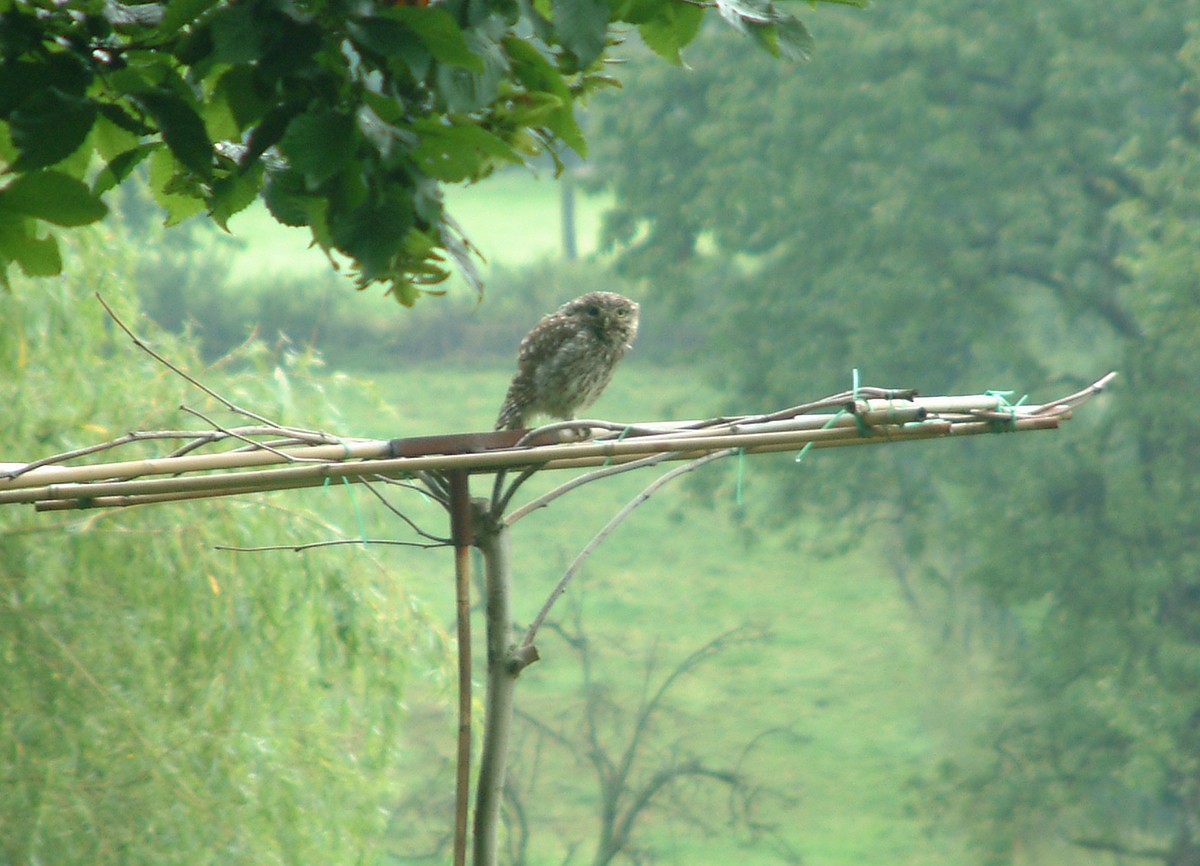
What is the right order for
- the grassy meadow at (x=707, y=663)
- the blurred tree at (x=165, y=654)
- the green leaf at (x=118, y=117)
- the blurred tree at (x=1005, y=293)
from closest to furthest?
the green leaf at (x=118, y=117) < the blurred tree at (x=165, y=654) < the blurred tree at (x=1005, y=293) < the grassy meadow at (x=707, y=663)

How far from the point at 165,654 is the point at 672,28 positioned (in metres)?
3.28

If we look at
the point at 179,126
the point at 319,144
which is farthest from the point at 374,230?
the point at 179,126

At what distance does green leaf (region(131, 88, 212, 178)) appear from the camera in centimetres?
103

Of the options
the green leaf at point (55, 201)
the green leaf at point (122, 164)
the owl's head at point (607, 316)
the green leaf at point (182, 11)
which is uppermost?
the owl's head at point (607, 316)

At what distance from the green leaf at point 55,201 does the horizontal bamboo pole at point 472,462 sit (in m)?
0.30

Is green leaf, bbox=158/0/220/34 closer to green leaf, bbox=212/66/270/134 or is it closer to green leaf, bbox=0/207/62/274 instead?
green leaf, bbox=212/66/270/134

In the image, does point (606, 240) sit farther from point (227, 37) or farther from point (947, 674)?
point (227, 37)

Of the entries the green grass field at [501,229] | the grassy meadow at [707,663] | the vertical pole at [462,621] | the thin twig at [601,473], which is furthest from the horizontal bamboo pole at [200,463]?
the green grass field at [501,229]

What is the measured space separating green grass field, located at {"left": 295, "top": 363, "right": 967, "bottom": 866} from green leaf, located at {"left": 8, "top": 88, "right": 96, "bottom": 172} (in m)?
10.0

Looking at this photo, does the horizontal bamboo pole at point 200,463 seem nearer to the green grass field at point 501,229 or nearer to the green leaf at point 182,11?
the green leaf at point 182,11

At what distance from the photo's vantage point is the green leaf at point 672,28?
120 cm

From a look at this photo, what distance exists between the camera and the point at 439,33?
98 centimetres

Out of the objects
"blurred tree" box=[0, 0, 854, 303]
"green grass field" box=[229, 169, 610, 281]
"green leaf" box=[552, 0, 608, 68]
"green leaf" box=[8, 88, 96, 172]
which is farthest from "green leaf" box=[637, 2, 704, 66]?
"green grass field" box=[229, 169, 610, 281]

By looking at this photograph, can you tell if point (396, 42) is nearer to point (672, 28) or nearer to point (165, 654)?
point (672, 28)
